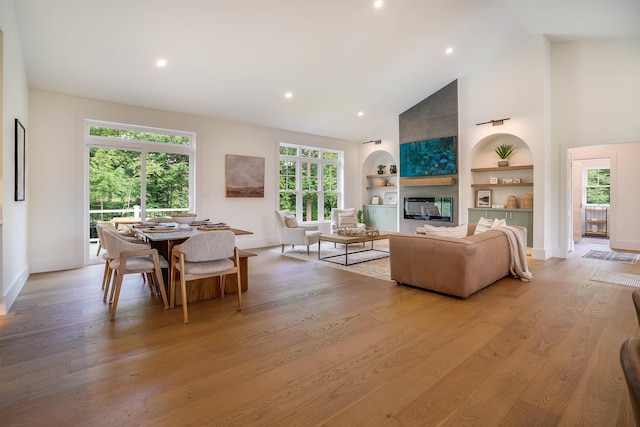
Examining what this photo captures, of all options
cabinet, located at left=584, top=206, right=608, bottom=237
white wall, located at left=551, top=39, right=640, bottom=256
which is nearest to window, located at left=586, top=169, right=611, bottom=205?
cabinet, located at left=584, top=206, right=608, bottom=237

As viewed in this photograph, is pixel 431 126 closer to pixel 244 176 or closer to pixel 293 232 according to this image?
pixel 293 232

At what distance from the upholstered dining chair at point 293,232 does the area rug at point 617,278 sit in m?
4.16

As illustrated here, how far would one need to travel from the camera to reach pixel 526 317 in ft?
9.80

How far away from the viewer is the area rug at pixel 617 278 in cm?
416

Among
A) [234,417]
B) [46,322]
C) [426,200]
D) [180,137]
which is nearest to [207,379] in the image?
[234,417]

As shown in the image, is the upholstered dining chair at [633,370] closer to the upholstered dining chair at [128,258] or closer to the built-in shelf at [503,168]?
the upholstered dining chair at [128,258]

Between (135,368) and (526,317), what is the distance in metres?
3.20

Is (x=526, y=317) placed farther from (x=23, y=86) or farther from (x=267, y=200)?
(x=23, y=86)

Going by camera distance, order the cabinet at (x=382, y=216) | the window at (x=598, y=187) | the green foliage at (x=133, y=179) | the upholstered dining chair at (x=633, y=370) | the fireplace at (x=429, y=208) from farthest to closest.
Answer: the window at (x=598, y=187) → the cabinet at (x=382, y=216) → the fireplace at (x=429, y=208) → the green foliage at (x=133, y=179) → the upholstered dining chair at (x=633, y=370)

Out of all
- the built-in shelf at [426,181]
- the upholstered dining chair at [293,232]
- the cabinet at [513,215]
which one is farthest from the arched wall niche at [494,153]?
the upholstered dining chair at [293,232]

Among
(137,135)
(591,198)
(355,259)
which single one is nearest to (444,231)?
(355,259)

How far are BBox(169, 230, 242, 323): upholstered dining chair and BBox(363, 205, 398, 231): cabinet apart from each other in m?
6.02

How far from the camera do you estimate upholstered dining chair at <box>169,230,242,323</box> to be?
2.96 meters

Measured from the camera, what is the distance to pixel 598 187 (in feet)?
29.3
